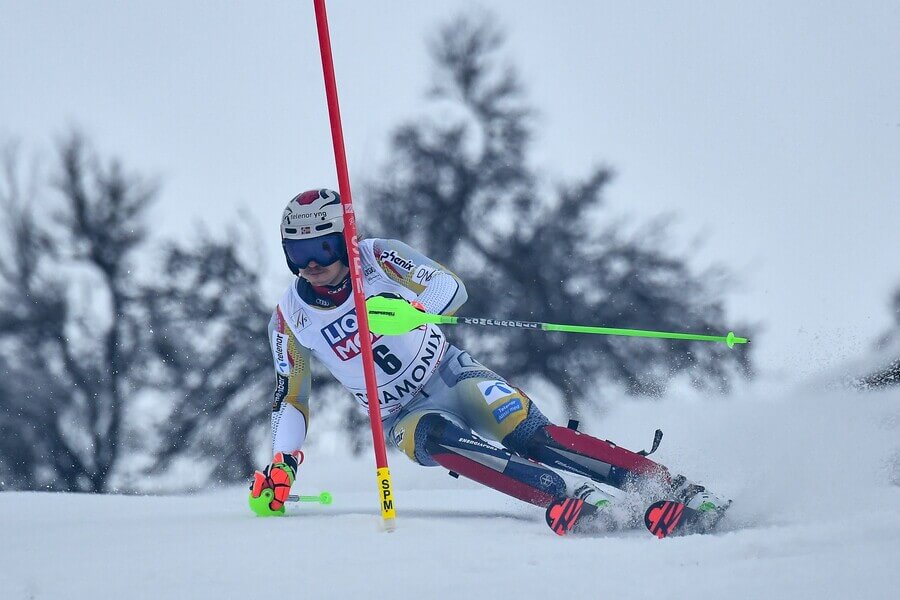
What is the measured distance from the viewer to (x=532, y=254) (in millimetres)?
16141

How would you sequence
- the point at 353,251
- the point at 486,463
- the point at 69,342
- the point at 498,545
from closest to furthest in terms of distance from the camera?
the point at 498,545
the point at 486,463
the point at 353,251
the point at 69,342

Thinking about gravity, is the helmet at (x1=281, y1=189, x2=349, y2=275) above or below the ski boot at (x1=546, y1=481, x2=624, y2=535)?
above

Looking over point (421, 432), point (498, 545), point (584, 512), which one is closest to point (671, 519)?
point (584, 512)

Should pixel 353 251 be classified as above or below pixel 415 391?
above

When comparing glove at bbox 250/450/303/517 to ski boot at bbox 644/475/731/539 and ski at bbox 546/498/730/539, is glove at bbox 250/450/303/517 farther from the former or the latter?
ski boot at bbox 644/475/731/539

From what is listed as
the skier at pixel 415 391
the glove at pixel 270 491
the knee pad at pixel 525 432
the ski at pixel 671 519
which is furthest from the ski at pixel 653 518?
the glove at pixel 270 491

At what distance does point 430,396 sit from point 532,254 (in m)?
11.3

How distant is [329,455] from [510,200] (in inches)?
212

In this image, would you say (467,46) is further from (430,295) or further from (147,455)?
(430,295)

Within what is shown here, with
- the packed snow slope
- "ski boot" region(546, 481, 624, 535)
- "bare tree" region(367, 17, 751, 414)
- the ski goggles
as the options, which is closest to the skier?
the ski goggles

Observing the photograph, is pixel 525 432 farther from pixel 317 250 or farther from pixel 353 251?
pixel 317 250

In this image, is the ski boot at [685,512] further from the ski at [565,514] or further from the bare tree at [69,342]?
the bare tree at [69,342]

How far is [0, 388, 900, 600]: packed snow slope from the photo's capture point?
2.66 meters

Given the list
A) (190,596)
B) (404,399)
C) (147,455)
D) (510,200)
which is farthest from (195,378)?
(190,596)
